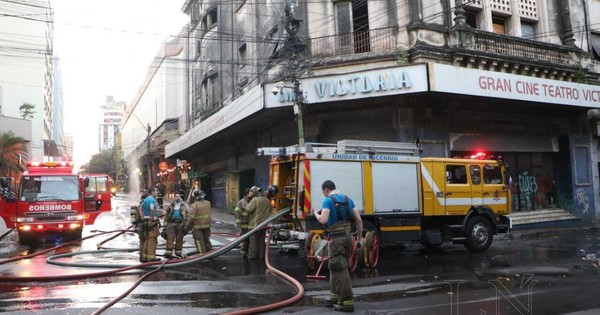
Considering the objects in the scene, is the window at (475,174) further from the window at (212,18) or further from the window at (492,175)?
the window at (212,18)

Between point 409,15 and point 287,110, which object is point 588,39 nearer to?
point 409,15

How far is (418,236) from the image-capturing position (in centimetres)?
1090

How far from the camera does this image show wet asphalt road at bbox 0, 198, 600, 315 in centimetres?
632

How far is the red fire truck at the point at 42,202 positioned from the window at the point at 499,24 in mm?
17866

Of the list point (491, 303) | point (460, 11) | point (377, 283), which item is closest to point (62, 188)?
point (377, 283)

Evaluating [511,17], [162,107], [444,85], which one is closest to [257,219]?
[444,85]

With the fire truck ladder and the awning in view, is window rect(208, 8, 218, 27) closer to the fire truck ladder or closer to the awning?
the awning

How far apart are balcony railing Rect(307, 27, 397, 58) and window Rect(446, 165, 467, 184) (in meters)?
7.38

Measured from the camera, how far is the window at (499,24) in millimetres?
19859

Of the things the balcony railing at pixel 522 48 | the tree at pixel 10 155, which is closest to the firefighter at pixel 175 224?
the balcony railing at pixel 522 48

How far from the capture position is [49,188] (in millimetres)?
14070

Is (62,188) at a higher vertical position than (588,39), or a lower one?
lower

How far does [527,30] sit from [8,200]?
2183 cm

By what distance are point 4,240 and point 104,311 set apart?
12211mm
